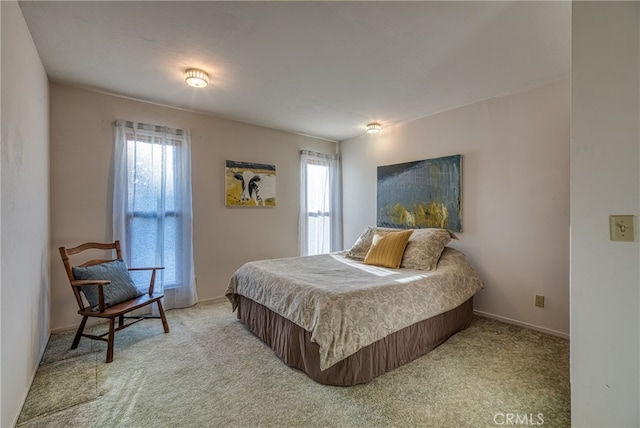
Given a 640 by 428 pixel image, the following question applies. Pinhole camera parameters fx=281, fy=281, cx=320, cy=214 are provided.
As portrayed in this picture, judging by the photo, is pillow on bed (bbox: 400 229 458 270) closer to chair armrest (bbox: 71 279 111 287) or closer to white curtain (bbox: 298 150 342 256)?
white curtain (bbox: 298 150 342 256)

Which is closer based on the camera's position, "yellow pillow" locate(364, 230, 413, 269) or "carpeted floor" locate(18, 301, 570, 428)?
"carpeted floor" locate(18, 301, 570, 428)

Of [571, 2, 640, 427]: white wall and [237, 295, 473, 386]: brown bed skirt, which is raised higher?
[571, 2, 640, 427]: white wall

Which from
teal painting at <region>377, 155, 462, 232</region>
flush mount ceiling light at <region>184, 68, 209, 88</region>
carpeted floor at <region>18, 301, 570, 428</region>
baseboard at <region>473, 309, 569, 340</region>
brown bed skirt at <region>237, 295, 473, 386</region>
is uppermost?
flush mount ceiling light at <region>184, 68, 209, 88</region>

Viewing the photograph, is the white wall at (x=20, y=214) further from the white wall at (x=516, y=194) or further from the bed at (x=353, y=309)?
the white wall at (x=516, y=194)

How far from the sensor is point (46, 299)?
246cm

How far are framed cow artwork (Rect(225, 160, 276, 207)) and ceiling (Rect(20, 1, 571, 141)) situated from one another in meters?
0.90

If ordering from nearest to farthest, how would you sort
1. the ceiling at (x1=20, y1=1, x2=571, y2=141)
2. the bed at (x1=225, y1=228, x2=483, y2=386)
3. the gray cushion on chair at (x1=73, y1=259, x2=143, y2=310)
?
the ceiling at (x1=20, y1=1, x2=571, y2=141) < the bed at (x1=225, y1=228, x2=483, y2=386) < the gray cushion on chair at (x1=73, y1=259, x2=143, y2=310)

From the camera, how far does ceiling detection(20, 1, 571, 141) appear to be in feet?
5.63

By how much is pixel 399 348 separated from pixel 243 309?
1.55 metres

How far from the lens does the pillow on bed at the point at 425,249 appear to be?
276 cm

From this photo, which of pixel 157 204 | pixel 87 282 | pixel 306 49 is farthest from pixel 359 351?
pixel 157 204

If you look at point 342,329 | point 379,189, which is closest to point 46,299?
point 342,329

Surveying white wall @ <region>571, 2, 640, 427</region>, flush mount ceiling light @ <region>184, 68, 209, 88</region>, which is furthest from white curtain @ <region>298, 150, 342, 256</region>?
white wall @ <region>571, 2, 640, 427</region>

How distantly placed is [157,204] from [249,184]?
1.17 meters
